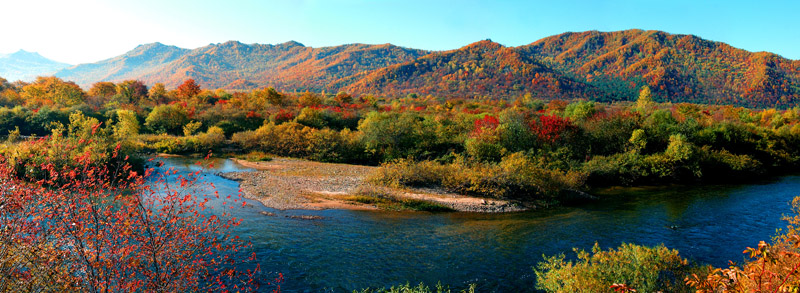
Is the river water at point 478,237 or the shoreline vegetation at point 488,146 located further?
the shoreline vegetation at point 488,146

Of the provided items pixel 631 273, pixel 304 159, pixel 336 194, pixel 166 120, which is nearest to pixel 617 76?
pixel 304 159

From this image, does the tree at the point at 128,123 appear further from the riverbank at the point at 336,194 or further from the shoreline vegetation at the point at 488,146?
the riverbank at the point at 336,194

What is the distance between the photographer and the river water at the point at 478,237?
48.5 ft

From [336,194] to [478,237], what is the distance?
39.1ft

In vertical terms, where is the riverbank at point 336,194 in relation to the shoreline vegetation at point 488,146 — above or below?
below

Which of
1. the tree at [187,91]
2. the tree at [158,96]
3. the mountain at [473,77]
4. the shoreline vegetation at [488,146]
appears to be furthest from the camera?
the mountain at [473,77]

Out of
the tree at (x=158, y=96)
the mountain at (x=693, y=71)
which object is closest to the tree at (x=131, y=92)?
the tree at (x=158, y=96)

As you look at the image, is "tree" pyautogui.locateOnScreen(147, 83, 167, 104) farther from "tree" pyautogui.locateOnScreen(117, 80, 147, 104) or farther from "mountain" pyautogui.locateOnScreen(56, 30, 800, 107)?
"mountain" pyautogui.locateOnScreen(56, 30, 800, 107)

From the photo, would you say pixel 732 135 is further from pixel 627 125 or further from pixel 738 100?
pixel 738 100

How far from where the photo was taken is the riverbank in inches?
1001

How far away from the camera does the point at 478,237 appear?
19.4 meters

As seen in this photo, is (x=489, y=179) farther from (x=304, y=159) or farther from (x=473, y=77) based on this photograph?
(x=473, y=77)

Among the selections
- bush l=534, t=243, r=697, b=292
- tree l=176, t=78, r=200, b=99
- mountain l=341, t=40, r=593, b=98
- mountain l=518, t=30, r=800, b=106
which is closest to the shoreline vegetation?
bush l=534, t=243, r=697, b=292

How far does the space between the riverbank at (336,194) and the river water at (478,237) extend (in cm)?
137
